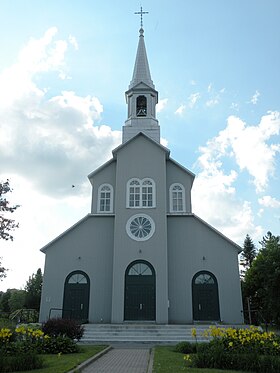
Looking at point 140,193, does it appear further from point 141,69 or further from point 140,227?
point 141,69

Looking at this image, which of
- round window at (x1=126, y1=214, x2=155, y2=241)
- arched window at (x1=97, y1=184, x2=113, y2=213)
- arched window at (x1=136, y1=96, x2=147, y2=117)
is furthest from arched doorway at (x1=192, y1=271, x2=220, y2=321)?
arched window at (x1=136, y1=96, x2=147, y2=117)

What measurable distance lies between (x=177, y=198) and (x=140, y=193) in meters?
2.55

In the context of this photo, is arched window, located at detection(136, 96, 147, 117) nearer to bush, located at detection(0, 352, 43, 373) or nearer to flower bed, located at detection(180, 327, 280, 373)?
flower bed, located at detection(180, 327, 280, 373)

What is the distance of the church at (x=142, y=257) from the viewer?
20.9 m

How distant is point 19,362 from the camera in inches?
325

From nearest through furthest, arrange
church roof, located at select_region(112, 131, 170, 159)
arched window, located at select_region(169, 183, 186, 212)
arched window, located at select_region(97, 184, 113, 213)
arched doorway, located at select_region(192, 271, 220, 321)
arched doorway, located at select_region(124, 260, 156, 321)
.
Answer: arched doorway, located at select_region(124, 260, 156, 321) → arched doorway, located at select_region(192, 271, 220, 321) → arched window, located at select_region(169, 183, 186, 212) → arched window, located at select_region(97, 184, 113, 213) → church roof, located at select_region(112, 131, 170, 159)

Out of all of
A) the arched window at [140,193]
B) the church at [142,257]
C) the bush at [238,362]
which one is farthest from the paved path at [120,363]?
the arched window at [140,193]

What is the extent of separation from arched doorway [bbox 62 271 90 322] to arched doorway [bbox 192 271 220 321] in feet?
20.9

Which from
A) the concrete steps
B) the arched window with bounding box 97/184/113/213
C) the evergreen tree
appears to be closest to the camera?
the concrete steps

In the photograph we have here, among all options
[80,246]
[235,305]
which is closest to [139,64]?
[80,246]

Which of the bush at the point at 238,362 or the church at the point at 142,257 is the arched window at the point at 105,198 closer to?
the church at the point at 142,257

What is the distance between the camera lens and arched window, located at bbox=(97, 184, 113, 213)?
77.8ft

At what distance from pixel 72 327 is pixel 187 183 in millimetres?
13554

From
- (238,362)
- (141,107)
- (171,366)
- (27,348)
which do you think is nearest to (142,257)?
(141,107)
